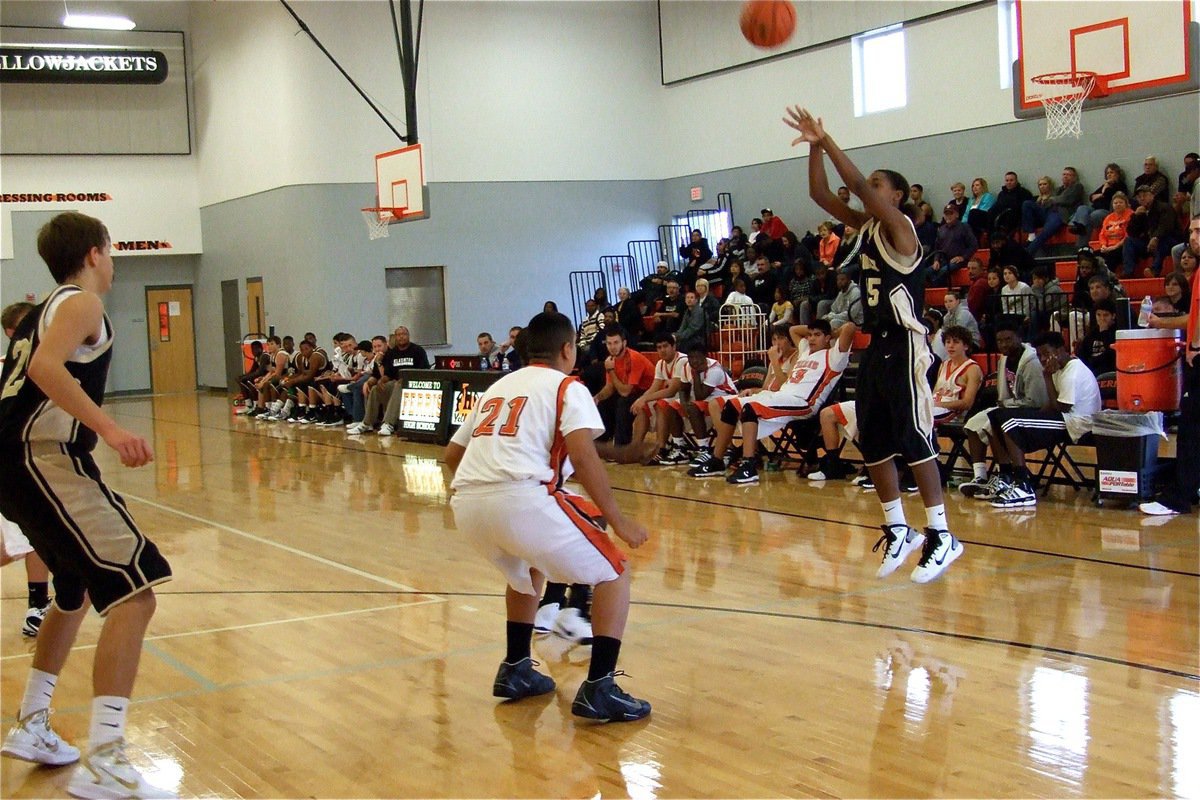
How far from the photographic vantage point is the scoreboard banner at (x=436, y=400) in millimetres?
14055

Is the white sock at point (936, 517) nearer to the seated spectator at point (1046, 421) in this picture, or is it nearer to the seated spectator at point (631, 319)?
the seated spectator at point (1046, 421)

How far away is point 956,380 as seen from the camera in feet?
31.3

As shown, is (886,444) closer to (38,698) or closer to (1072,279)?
(38,698)

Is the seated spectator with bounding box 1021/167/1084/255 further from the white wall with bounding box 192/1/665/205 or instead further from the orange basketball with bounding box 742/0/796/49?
the white wall with bounding box 192/1/665/205

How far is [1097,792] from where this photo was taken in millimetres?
3447

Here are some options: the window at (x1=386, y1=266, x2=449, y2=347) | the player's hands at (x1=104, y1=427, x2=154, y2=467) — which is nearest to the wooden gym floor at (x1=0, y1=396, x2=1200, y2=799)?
the player's hands at (x1=104, y1=427, x2=154, y2=467)

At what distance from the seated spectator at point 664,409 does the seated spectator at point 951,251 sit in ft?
17.2

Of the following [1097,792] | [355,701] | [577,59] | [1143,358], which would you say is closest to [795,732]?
[1097,792]

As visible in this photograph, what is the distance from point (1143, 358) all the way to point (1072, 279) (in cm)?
659

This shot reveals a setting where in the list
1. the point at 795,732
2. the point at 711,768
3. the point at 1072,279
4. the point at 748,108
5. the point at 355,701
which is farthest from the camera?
the point at 748,108

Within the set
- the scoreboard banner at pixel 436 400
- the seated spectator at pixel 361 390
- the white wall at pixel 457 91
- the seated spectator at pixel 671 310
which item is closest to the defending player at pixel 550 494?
the scoreboard banner at pixel 436 400

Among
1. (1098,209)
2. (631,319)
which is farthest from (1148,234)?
(631,319)

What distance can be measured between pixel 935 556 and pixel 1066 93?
4995mm

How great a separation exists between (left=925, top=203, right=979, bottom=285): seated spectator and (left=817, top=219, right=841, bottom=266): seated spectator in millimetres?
1798
